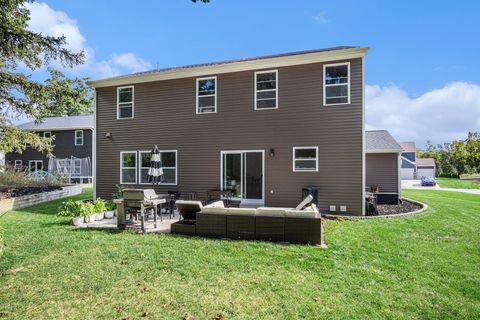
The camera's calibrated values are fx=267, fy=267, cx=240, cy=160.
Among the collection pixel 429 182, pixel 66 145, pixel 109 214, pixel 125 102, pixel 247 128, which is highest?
pixel 125 102

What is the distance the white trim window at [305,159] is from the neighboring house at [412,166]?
3579 cm

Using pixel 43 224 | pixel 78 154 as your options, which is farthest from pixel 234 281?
pixel 78 154

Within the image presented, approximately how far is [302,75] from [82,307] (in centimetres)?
927

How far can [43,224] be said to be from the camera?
770 centimetres

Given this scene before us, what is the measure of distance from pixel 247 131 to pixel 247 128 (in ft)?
0.39

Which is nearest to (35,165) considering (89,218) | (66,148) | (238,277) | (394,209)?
(66,148)

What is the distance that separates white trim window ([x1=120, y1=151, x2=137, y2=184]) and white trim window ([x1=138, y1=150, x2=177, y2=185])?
290 millimetres

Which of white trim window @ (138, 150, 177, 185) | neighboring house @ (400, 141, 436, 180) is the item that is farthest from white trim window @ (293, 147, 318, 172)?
neighboring house @ (400, 141, 436, 180)

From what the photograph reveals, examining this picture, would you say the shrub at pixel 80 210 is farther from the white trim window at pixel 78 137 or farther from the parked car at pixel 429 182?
the parked car at pixel 429 182

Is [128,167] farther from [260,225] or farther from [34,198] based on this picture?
[260,225]

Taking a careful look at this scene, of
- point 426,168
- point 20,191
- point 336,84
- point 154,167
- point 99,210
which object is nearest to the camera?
point 99,210

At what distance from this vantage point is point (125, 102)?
12.3 m

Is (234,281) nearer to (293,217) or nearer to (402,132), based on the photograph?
(293,217)

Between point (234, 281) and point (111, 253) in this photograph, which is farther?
point (111, 253)
